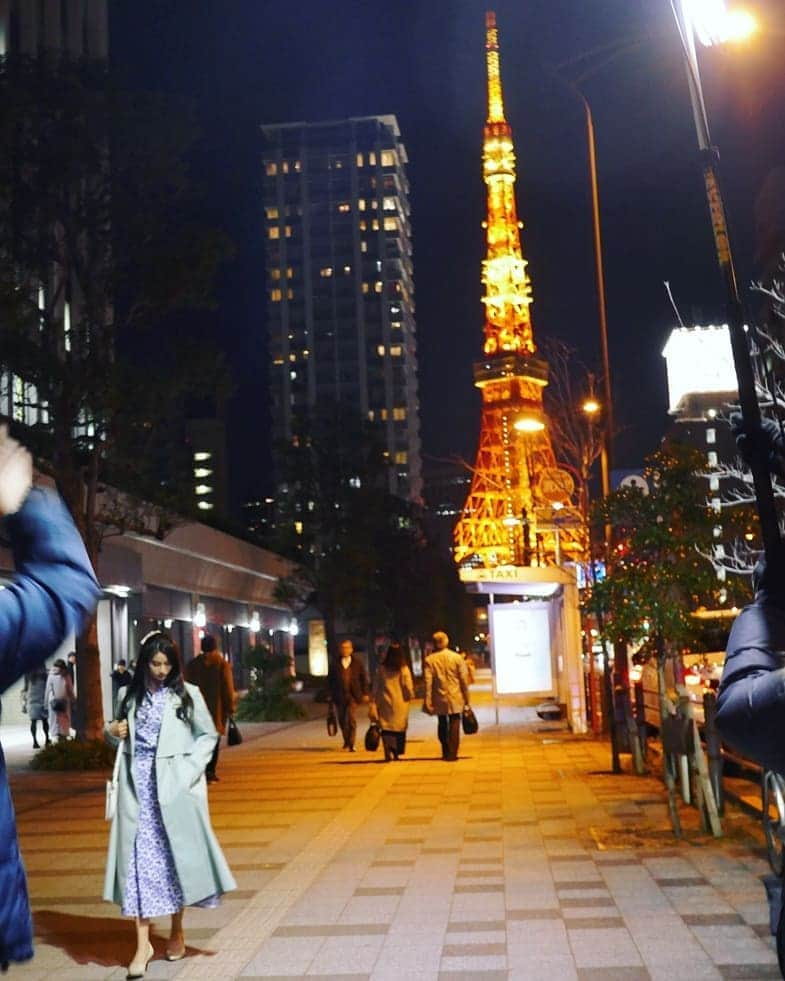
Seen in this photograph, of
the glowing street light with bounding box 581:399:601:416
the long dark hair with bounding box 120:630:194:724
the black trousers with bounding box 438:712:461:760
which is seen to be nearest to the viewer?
the long dark hair with bounding box 120:630:194:724

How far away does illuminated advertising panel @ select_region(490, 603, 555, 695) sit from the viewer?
89.7 ft

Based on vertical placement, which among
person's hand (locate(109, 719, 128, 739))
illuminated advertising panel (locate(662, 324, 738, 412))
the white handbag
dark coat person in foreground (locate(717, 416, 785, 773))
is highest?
illuminated advertising panel (locate(662, 324, 738, 412))

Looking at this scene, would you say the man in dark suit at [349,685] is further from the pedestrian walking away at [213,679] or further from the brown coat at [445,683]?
the pedestrian walking away at [213,679]

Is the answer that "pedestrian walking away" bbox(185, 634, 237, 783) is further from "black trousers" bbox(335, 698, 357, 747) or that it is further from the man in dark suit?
"black trousers" bbox(335, 698, 357, 747)

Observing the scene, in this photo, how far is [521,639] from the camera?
90.2 feet

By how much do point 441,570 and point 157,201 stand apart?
49.9m

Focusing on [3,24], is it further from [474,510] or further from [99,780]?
[474,510]

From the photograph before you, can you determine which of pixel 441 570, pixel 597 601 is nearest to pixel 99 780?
pixel 597 601

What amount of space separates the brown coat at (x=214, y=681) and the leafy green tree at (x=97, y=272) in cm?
363

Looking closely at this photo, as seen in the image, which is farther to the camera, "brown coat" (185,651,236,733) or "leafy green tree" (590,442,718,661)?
"brown coat" (185,651,236,733)

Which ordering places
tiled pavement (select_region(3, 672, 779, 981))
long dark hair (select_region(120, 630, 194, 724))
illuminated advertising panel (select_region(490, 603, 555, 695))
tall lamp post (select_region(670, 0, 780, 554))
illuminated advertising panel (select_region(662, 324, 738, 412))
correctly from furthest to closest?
1. illuminated advertising panel (select_region(662, 324, 738, 412))
2. illuminated advertising panel (select_region(490, 603, 555, 695))
3. long dark hair (select_region(120, 630, 194, 724))
4. tiled pavement (select_region(3, 672, 779, 981))
5. tall lamp post (select_region(670, 0, 780, 554))

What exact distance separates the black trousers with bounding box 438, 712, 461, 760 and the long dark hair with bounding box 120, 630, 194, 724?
13.0m

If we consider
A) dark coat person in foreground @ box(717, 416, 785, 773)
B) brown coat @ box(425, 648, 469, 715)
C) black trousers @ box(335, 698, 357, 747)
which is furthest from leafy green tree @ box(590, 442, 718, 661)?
dark coat person in foreground @ box(717, 416, 785, 773)

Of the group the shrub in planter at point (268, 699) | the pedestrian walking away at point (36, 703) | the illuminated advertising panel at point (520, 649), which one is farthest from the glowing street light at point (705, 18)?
the shrub in planter at point (268, 699)
